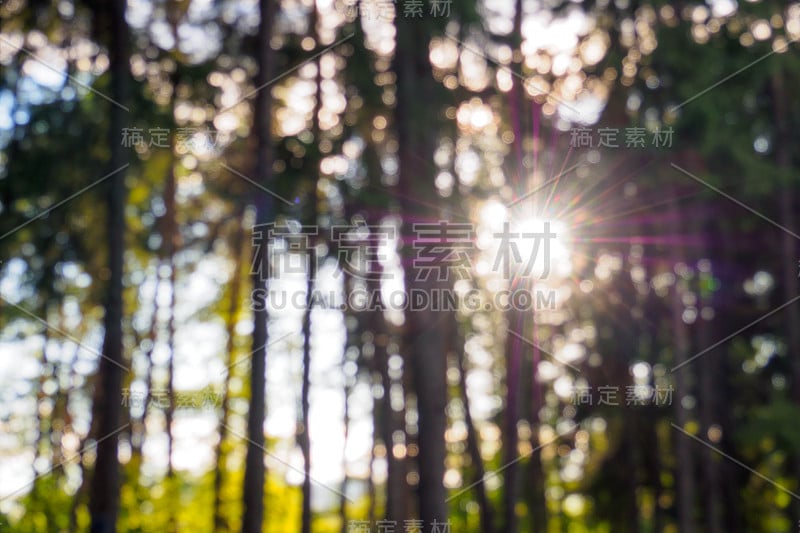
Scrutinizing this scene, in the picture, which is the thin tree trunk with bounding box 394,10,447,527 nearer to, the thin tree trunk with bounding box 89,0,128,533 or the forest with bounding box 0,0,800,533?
the forest with bounding box 0,0,800,533

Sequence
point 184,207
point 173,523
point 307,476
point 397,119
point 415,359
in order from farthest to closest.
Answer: point 173,523, point 184,207, point 307,476, point 397,119, point 415,359

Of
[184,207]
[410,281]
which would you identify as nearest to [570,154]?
[410,281]

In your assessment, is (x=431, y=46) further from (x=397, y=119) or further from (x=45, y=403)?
(x=45, y=403)

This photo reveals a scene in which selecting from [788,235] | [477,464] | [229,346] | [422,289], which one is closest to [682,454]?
[477,464]

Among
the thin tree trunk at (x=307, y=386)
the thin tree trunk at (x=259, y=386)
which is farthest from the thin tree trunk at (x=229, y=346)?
the thin tree trunk at (x=259, y=386)

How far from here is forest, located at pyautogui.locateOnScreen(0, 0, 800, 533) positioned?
9562 mm

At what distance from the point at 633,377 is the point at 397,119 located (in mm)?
7069

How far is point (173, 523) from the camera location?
17766 mm

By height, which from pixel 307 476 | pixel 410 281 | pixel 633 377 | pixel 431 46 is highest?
pixel 431 46

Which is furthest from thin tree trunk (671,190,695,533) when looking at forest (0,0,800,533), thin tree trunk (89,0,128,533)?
thin tree trunk (89,0,128,533)

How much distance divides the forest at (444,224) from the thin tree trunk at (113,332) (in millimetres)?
33

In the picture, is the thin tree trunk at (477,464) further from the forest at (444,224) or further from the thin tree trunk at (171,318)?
the thin tree trunk at (171,318)

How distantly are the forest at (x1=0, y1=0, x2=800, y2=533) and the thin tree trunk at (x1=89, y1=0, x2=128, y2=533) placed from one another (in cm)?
3

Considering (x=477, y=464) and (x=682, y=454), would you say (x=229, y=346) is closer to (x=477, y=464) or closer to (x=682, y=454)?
(x=477, y=464)
